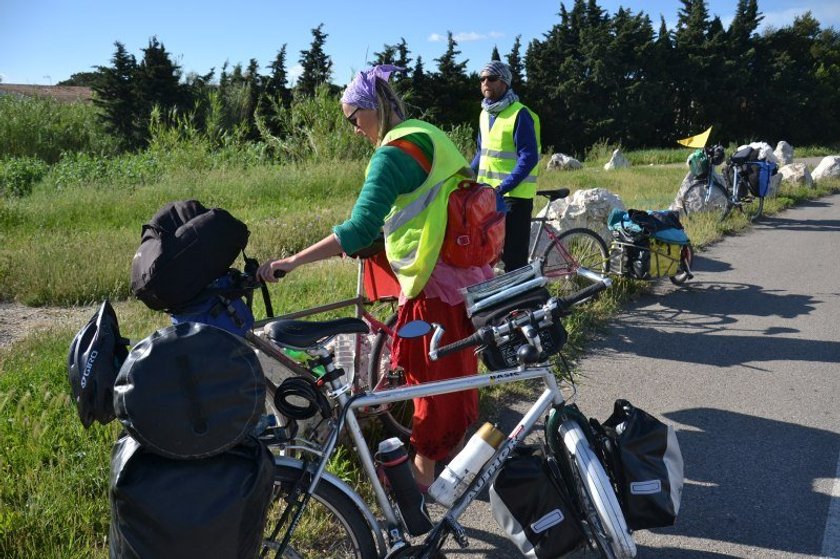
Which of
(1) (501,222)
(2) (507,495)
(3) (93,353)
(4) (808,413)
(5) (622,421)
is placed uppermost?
(1) (501,222)

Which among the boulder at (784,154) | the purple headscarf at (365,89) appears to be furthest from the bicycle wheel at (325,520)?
the boulder at (784,154)

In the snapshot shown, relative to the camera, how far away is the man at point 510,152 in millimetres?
5754

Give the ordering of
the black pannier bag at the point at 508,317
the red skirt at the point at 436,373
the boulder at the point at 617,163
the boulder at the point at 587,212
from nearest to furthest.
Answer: the black pannier bag at the point at 508,317 < the red skirt at the point at 436,373 < the boulder at the point at 587,212 < the boulder at the point at 617,163

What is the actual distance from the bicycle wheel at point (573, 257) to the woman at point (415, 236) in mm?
3595

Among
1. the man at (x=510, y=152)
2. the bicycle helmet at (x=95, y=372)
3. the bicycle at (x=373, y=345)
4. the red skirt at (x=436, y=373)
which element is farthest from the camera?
the man at (x=510, y=152)

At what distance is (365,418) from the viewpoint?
3.91m

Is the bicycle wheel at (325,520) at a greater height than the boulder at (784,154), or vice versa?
the boulder at (784,154)

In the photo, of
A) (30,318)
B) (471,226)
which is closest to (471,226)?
(471,226)

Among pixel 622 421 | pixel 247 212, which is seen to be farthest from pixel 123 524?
pixel 247 212

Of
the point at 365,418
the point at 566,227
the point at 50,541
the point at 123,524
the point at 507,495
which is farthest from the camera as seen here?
the point at 566,227

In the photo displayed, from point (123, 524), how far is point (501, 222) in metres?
2.25

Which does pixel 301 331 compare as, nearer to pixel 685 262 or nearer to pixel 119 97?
pixel 685 262

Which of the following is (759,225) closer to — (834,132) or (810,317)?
(810,317)

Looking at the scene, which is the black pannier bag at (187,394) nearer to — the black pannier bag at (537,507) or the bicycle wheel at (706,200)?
the black pannier bag at (537,507)
